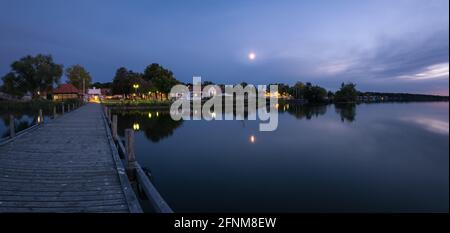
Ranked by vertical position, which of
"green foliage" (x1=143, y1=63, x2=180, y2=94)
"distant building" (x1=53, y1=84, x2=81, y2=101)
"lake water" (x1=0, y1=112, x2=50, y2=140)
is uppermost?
"green foliage" (x1=143, y1=63, x2=180, y2=94)

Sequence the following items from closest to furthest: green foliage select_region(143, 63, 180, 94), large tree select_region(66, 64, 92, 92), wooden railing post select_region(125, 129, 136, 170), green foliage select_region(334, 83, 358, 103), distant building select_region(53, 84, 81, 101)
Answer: wooden railing post select_region(125, 129, 136, 170), green foliage select_region(143, 63, 180, 94), distant building select_region(53, 84, 81, 101), large tree select_region(66, 64, 92, 92), green foliage select_region(334, 83, 358, 103)

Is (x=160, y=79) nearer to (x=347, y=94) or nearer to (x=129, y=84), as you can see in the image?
(x=129, y=84)

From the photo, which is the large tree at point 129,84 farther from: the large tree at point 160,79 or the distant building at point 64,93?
the distant building at point 64,93

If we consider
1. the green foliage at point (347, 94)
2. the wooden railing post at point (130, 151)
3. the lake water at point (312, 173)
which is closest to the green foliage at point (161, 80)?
the lake water at point (312, 173)

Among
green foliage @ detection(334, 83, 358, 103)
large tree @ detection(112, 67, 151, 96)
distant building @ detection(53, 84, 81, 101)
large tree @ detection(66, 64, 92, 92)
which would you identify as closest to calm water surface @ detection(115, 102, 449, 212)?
large tree @ detection(112, 67, 151, 96)

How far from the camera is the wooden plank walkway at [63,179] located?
502 cm

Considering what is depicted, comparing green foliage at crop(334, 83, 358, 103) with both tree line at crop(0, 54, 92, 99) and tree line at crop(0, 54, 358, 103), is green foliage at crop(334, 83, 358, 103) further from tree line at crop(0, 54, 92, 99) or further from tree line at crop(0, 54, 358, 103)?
tree line at crop(0, 54, 92, 99)

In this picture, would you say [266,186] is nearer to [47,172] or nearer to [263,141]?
[47,172]

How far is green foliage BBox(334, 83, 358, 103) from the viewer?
123 meters

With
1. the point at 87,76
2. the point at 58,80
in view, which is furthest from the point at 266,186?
the point at 87,76

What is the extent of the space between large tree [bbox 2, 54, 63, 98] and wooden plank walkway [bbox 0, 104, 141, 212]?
57643 millimetres

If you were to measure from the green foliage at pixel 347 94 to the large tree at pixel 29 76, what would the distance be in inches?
4327

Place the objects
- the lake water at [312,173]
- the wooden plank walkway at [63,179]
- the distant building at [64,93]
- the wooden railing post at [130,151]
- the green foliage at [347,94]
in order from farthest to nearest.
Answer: the green foliage at [347,94] → the distant building at [64,93] → the lake water at [312,173] → the wooden railing post at [130,151] → the wooden plank walkway at [63,179]
